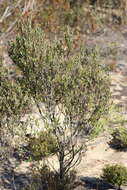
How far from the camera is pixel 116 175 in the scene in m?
13.1

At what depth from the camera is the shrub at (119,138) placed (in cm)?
1599

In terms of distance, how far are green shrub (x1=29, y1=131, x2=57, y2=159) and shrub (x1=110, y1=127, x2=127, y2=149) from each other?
3003mm

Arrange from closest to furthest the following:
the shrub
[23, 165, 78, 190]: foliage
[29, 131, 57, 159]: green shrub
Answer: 1. [23, 165, 78, 190]: foliage
2. [29, 131, 57, 159]: green shrub
3. the shrub

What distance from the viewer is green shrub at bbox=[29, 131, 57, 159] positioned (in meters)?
14.7

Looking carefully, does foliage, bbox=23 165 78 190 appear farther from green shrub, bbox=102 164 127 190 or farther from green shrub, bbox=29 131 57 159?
green shrub, bbox=29 131 57 159

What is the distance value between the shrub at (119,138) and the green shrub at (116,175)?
2595mm

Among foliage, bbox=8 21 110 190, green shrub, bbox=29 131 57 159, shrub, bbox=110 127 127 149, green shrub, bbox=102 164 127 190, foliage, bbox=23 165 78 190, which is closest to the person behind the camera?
foliage, bbox=8 21 110 190

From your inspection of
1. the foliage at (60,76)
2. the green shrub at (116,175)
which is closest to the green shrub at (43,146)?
the green shrub at (116,175)

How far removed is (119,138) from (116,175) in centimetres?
354

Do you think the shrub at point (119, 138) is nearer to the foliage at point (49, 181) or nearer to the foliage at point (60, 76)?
the foliage at point (49, 181)

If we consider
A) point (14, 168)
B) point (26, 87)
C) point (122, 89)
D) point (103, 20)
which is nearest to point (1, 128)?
point (26, 87)

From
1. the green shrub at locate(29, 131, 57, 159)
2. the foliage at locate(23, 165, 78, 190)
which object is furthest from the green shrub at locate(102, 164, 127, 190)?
the green shrub at locate(29, 131, 57, 159)

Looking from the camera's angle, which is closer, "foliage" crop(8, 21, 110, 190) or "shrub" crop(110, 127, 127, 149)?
"foliage" crop(8, 21, 110, 190)

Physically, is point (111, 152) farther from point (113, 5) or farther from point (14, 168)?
point (113, 5)
